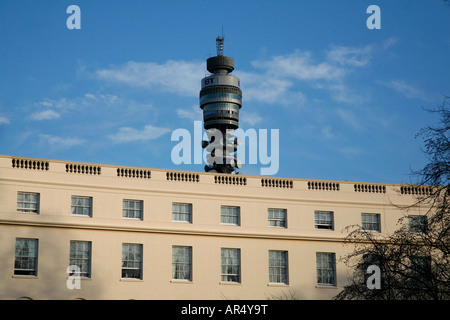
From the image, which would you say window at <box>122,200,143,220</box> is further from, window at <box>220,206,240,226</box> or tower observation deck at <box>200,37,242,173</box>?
tower observation deck at <box>200,37,242,173</box>

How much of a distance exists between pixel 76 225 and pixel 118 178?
405 centimetres

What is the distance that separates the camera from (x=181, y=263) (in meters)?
43.7

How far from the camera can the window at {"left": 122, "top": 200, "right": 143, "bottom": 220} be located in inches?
1720

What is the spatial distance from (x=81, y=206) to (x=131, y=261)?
14.7ft

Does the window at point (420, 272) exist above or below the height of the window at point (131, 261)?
below

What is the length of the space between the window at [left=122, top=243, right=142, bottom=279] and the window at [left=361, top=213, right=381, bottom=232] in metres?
15.6

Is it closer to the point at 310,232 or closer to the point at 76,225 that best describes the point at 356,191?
the point at 310,232

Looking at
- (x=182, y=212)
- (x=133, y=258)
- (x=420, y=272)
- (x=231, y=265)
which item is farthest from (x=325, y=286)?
(x=420, y=272)

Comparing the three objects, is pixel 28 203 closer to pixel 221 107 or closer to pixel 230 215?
pixel 230 215

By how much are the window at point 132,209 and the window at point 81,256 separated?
313cm

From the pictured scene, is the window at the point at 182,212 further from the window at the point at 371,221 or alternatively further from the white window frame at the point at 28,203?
the window at the point at 371,221

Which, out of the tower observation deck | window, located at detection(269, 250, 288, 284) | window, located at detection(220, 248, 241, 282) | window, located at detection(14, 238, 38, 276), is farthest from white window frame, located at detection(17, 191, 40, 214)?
the tower observation deck

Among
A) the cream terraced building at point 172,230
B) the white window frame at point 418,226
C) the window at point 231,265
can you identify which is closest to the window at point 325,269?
the cream terraced building at point 172,230

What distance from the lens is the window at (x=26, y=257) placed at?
40219 mm
